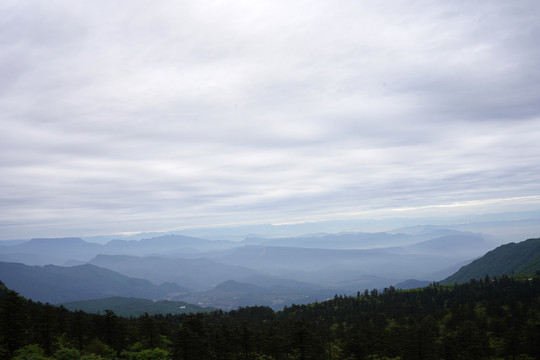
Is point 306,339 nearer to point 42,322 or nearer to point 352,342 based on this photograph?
point 352,342

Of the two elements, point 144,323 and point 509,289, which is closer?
point 144,323

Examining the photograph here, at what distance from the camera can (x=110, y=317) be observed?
69.1 meters

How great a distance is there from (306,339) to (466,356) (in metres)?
48.2

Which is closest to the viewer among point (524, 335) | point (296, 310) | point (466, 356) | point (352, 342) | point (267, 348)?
point (352, 342)

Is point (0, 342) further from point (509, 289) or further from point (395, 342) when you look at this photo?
point (509, 289)

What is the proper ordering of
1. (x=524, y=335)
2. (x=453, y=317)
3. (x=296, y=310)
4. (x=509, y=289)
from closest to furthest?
(x=524, y=335)
(x=453, y=317)
(x=509, y=289)
(x=296, y=310)

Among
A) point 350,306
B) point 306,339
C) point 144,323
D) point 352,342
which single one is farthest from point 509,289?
point 144,323

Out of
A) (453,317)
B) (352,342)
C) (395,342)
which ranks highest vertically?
(352,342)

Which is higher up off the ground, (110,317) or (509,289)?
(110,317)

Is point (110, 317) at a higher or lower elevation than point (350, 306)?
higher

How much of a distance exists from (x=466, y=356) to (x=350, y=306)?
95.9 meters

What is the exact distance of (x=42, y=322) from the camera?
58.9m

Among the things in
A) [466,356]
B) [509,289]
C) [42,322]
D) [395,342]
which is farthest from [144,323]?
[509,289]

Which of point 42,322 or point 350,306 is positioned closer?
point 42,322
